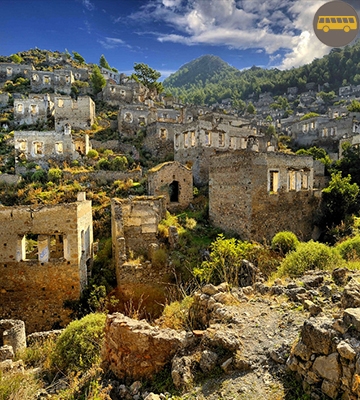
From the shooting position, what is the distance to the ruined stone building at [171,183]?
1881 cm

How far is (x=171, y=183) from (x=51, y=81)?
44547 millimetres

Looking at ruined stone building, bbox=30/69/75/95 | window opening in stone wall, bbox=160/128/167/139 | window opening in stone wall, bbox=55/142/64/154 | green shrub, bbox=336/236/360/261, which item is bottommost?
green shrub, bbox=336/236/360/261

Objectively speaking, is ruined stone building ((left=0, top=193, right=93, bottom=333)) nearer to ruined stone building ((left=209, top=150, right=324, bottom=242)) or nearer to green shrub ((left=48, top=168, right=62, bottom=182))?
ruined stone building ((left=209, top=150, right=324, bottom=242))

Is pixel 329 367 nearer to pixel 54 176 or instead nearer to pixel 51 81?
pixel 54 176

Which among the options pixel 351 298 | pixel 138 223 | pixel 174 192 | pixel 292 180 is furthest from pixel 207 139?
pixel 351 298

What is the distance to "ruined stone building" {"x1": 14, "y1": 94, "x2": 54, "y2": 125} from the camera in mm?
37562

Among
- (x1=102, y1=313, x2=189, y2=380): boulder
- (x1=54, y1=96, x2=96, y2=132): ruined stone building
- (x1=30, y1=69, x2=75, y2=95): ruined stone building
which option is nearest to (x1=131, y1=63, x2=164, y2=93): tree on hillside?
(x1=30, y1=69, x2=75, y2=95): ruined stone building

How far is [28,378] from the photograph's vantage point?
6477mm

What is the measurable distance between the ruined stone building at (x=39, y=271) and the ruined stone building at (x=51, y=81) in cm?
4580

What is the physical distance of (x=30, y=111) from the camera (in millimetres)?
37719

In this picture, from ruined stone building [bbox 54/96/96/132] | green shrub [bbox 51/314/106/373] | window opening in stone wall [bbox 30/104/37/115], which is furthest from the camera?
window opening in stone wall [bbox 30/104/37/115]

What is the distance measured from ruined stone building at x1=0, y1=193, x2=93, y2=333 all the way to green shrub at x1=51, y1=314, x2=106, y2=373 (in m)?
4.08

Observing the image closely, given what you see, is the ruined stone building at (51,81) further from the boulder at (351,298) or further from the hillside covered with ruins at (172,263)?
the boulder at (351,298)

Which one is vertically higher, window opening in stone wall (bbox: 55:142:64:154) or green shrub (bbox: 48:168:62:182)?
window opening in stone wall (bbox: 55:142:64:154)
